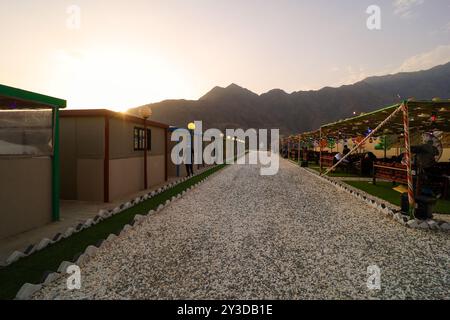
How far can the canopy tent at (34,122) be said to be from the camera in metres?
6.50

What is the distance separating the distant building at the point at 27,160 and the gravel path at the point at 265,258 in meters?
2.31

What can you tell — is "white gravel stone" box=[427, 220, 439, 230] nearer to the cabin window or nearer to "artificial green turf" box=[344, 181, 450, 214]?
"artificial green turf" box=[344, 181, 450, 214]

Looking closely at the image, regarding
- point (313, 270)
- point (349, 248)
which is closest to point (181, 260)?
point (313, 270)

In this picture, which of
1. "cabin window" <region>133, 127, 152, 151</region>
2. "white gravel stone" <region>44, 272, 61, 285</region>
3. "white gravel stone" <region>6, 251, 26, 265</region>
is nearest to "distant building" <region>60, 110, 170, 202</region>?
"cabin window" <region>133, 127, 152, 151</region>

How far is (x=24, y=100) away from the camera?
5875 mm

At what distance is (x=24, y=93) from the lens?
5773 millimetres

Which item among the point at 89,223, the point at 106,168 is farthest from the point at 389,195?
the point at 106,168

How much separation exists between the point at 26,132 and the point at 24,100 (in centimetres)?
208

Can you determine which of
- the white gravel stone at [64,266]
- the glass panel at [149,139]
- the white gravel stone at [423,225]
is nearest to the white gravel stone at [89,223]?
the white gravel stone at [64,266]

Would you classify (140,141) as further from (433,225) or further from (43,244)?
(433,225)

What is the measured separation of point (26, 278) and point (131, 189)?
743 centimetres

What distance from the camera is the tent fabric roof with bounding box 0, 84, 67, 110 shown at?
5395mm
